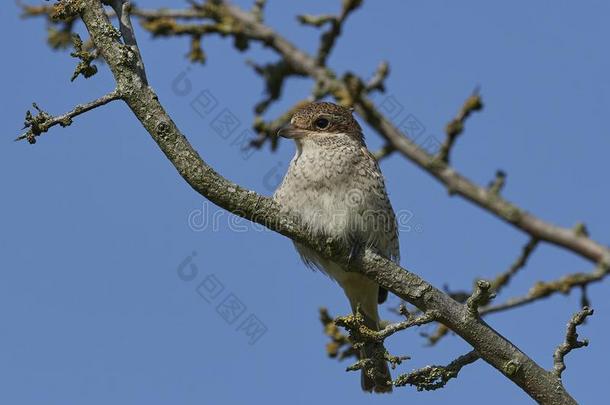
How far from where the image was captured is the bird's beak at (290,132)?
667 centimetres

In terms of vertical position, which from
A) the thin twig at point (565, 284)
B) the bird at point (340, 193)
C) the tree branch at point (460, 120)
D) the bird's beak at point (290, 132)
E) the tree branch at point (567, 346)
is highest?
the bird's beak at point (290, 132)

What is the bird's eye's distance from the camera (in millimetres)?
6843

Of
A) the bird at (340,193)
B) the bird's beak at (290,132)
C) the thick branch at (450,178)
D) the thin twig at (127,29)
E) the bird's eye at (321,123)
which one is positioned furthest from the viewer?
the bird's eye at (321,123)

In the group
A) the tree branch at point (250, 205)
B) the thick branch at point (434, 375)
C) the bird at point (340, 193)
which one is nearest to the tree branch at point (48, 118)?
the tree branch at point (250, 205)

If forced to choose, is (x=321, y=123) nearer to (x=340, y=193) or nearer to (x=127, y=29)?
(x=340, y=193)

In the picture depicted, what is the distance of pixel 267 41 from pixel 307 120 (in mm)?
4546

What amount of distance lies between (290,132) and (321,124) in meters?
0.30

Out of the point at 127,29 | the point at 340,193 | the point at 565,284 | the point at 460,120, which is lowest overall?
the point at 565,284

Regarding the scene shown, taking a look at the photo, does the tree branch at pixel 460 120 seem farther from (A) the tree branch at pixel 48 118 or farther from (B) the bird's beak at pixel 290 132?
(B) the bird's beak at pixel 290 132

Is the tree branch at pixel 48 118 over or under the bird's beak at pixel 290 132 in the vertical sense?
under

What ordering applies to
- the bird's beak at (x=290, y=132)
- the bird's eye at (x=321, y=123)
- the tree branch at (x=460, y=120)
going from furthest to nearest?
the bird's eye at (x=321, y=123)
the bird's beak at (x=290, y=132)
the tree branch at (x=460, y=120)

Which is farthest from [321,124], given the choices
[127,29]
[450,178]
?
[450,178]

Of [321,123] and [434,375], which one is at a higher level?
[321,123]

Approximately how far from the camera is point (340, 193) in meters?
6.14
